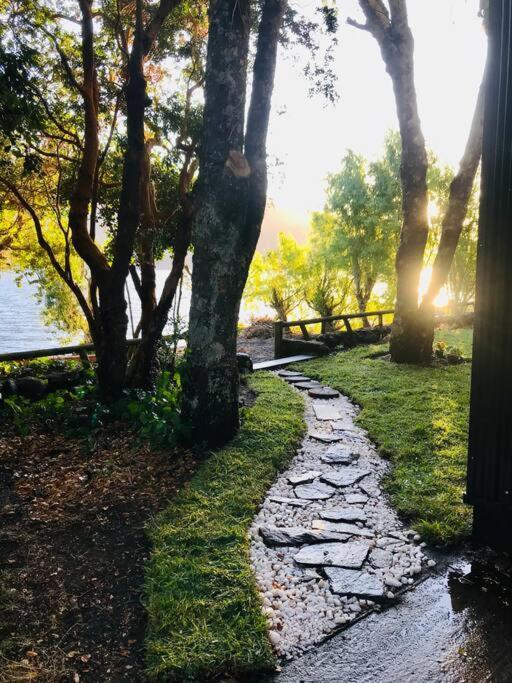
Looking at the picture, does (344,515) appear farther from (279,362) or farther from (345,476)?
(279,362)

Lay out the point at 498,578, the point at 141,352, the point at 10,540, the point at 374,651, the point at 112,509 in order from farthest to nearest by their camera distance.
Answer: the point at 141,352 → the point at 112,509 → the point at 10,540 → the point at 498,578 → the point at 374,651

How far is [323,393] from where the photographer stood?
8.58 meters

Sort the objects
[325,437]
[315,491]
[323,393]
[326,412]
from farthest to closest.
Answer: [323,393]
[326,412]
[325,437]
[315,491]

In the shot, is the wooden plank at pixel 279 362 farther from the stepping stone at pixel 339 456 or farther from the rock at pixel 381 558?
the rock at pixel 381 558

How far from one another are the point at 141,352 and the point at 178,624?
17.1 ft

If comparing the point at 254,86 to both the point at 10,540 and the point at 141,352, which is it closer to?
the point at 141,352

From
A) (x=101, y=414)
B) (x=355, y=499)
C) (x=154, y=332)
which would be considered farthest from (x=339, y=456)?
(x=154, y=332)

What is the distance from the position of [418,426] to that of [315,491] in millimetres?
2315

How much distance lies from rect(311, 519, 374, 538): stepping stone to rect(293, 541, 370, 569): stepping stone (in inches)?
5.7

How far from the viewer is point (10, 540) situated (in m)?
3.95

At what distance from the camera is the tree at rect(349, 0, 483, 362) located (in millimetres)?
9805

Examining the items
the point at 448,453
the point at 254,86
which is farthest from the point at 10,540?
the point at 254,86

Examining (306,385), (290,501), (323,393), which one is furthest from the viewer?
(306,385)

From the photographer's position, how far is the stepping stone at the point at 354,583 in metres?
3.21
